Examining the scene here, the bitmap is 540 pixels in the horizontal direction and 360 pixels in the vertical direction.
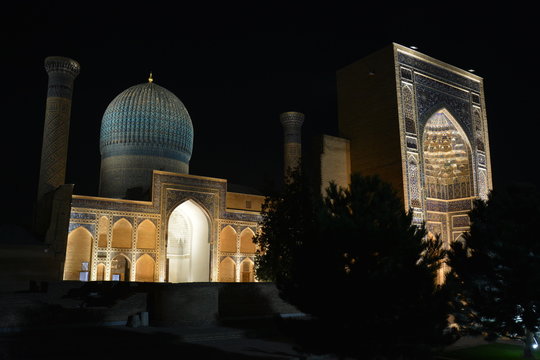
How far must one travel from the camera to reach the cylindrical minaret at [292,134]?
818 inches

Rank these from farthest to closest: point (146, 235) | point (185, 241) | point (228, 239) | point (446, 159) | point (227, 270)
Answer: point (446, 159) → point (185, 241) → point (228, 239) → point (227, 270) → point (146, 235)

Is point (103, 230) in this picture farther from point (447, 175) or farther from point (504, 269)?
point (447, 175)

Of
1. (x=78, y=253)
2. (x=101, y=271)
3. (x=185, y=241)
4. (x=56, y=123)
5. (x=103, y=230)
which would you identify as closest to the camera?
(x=78, y=253)

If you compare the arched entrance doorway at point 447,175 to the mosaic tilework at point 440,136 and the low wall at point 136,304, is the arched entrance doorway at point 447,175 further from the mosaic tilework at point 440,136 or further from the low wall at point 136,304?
the low wall at point 136,304

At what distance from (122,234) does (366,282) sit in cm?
1247

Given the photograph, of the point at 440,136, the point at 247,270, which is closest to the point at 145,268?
the point at 247,270

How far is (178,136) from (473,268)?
46.9 ft

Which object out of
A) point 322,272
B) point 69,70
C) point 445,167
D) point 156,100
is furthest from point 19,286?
point 445,167

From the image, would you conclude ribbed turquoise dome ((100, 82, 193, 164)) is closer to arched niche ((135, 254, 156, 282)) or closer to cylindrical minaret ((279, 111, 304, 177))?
cylindrical minaret ((279, 111, 304, 177))

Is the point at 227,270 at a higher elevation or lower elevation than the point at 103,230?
lower

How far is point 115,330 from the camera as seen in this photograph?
8.41 m

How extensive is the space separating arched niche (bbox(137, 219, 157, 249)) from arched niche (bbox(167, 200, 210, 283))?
4.84 feet

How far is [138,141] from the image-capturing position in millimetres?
19219

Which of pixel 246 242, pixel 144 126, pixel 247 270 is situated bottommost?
pixel 247 270
